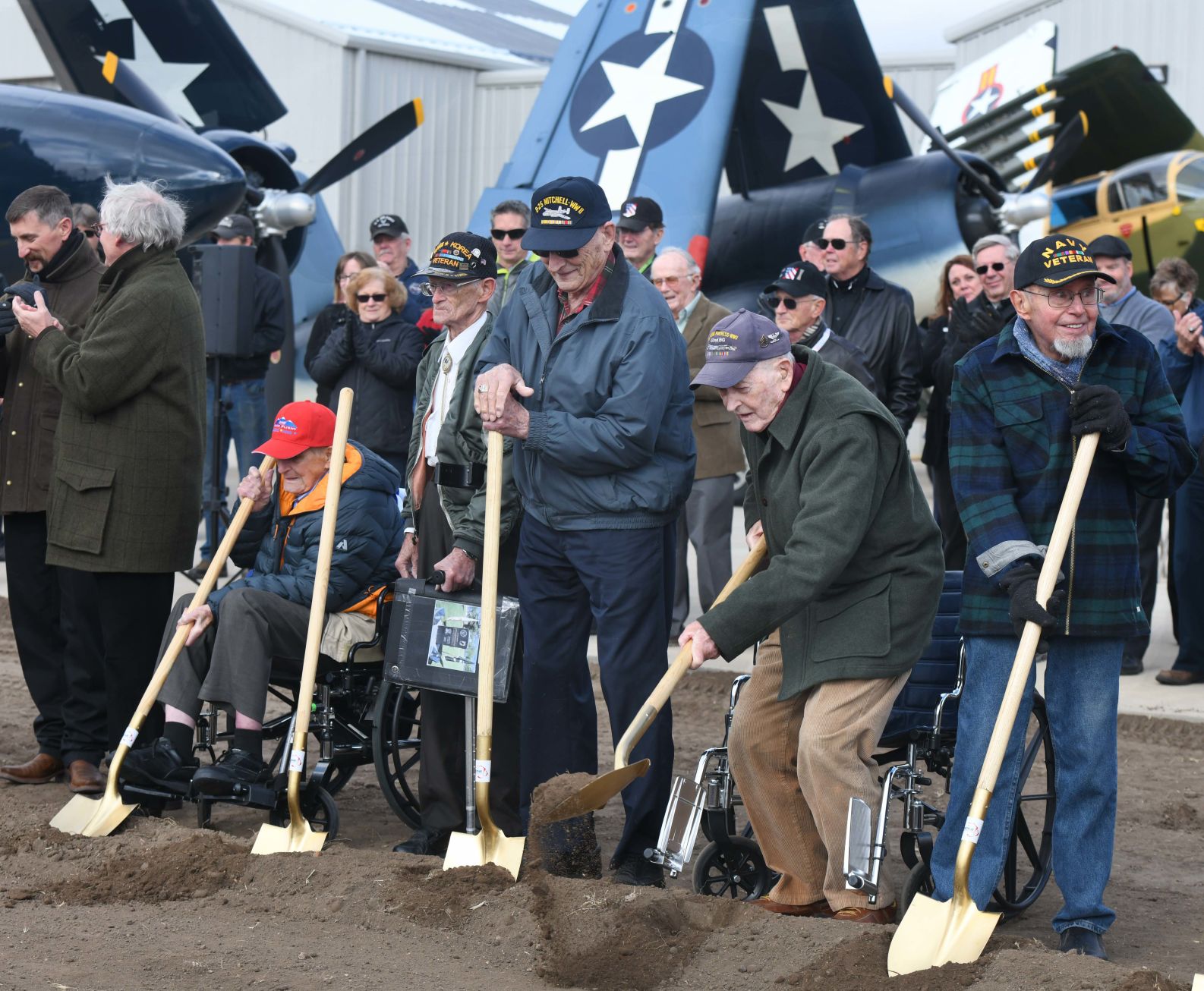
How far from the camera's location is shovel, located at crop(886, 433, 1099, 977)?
12.4 feet

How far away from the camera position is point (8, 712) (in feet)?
23.7

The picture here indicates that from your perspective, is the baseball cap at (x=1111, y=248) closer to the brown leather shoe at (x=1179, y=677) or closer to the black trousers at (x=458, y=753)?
the brown leather shoe at (x=1179, y=677)

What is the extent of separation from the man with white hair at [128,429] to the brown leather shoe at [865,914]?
2724 mm

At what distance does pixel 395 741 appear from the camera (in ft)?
17.5

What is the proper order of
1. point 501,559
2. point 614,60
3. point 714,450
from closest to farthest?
point 501,559
point 714,450
point 614,60

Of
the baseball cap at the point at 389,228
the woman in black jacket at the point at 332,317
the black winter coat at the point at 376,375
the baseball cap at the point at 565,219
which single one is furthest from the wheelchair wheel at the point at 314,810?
the baseball cap at the point at 389,228

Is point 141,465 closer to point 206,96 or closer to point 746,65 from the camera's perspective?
point 746,65

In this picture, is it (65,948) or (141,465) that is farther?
(141,465)

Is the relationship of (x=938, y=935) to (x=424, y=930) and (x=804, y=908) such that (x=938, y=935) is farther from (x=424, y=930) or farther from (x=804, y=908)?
(x=424, y=930)

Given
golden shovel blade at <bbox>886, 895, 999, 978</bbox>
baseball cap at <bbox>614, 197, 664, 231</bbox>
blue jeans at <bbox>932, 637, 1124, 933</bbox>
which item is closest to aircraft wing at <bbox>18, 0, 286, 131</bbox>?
baseball cap at <bbox>614, 197, 664, 231</bbox>

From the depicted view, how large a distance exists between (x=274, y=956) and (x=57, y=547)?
218 centimetres

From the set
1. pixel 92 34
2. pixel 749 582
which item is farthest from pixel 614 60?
pixel 749 582

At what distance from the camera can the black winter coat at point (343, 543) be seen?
5.39 metres

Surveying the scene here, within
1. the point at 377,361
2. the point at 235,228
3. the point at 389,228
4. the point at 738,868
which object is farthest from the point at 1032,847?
the point at 235,228
